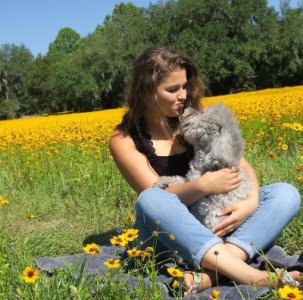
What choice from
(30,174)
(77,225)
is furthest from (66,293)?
(30,174)

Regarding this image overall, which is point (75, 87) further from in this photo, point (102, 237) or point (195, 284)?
point (195, 284)

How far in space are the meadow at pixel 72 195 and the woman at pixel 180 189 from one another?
1.38 feet

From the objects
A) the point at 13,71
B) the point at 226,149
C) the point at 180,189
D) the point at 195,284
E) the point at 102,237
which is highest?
the point at 13,71

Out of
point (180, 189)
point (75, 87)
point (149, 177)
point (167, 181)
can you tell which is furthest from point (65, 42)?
point (180, 189)

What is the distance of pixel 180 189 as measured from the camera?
9.22 ft

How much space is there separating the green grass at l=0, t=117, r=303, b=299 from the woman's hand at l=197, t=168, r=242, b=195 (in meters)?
0.74

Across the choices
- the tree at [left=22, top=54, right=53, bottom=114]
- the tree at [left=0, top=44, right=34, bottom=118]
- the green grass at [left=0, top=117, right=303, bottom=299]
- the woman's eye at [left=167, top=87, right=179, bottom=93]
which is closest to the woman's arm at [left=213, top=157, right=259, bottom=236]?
the green grass at [left=0, top=117, right=303, bottom=299]

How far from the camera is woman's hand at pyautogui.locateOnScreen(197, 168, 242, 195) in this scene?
8.86 feet

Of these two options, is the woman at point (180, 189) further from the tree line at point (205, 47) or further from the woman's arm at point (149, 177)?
the tree line at point (205, 47)

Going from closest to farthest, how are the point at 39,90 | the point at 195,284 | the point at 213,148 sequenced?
the point at 195,284 < the point at 213,148 < the point at 39,90

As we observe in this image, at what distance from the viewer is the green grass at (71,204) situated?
90.1 inches

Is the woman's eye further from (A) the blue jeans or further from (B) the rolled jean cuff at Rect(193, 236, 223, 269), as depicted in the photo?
(B) the rolled jean cuff at Rect(193, 236, 223, 269)

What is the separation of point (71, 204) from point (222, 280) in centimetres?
265

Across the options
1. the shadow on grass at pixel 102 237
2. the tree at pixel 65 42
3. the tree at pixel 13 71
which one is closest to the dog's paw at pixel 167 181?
the shadow on grass at pixel 102 237
